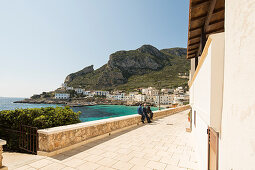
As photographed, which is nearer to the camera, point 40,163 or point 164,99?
point 40,163

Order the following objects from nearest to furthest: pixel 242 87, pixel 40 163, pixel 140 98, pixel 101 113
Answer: pixel 242 87 < pixel 40 163 < pixel 101 113 < pixel 140 98

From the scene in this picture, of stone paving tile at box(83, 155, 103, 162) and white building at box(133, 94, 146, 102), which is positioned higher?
stone paving tile at box(83, 155, 103, 162)

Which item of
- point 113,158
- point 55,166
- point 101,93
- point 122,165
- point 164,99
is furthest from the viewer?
point 101,93

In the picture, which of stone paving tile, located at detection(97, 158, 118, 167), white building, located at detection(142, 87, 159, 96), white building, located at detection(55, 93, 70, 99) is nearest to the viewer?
stone paving tile, located at detection(97, 158, 118, 167)

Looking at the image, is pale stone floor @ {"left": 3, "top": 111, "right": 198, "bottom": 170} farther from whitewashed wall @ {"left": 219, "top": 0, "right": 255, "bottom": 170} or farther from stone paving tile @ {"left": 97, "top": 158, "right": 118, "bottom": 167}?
whitewashed wall @ {"left": 219, "top": 0, "right": 255, "bottom": 170}

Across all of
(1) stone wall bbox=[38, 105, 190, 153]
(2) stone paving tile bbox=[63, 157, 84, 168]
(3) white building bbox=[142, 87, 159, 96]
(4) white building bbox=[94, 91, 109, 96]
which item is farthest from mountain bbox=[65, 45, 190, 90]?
(2) stone paving tile bbox=[63, 157, 84, 168]

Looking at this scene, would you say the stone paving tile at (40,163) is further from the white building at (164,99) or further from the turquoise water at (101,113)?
the white building at (164,99)

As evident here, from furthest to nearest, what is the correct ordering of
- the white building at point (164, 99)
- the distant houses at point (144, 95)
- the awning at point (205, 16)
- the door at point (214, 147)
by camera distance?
the white building at point (164, 99) < the distant houses at point (144, 95) < the awning at point (205, 16) < the door at point (214, 147)

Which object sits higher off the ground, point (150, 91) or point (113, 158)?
point (150, 91)

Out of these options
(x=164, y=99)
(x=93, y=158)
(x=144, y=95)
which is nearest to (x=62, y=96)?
(x=144, y=95)

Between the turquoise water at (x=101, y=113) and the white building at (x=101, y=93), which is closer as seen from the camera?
the turquoise water at (x=101, y=113)

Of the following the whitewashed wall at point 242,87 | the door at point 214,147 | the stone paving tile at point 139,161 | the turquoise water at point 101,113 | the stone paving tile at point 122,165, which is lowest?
the turquoise water at point 101,113

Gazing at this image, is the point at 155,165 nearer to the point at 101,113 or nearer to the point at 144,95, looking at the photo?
the point at 101,113

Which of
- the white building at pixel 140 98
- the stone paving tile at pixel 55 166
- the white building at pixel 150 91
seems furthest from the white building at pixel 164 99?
the stone paving tile at pixel 55 166
